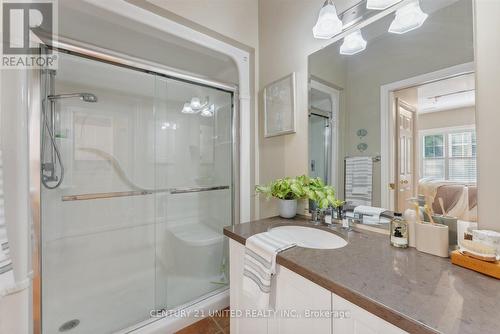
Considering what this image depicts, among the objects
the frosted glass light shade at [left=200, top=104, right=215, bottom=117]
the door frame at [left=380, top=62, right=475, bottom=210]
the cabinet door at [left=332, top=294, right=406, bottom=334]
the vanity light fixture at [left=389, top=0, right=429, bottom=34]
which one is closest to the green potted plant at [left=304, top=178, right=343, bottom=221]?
the door frame at [left=380, top=62, right=475, bottom=210]

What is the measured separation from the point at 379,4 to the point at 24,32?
1659 mm

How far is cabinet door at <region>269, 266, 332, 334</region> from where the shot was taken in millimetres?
701

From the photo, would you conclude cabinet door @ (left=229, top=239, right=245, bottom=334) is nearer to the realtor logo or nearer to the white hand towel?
the white hand towel

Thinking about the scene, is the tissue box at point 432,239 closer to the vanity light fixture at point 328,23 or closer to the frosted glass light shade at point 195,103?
the vanity light fixture at point 328,23

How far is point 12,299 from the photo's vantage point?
96cm

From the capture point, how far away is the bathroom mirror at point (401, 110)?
2.75 ft

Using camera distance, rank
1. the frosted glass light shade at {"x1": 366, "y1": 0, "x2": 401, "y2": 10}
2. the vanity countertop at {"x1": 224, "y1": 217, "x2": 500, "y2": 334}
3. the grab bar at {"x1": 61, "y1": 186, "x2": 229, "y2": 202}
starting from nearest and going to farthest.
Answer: the vanity countertop at {"x1": 224, "y1": 217, "x2": 500, "y2": 334} → the frosted glass light shade at {"x1": 366, "y1": 0, "x2": 401, "y2": 10} → the grab bar at {"x1": 61, "y1": 186, "x2": 229, "y2": 202}

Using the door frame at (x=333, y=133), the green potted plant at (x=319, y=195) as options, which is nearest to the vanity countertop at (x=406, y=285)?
the green potted plant at (x=319, y=195)

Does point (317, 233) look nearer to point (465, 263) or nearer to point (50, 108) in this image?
point (465, 263)

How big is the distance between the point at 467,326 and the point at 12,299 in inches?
63.1

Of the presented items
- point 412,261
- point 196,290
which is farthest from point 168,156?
point 412,261

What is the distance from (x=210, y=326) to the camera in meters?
1.51

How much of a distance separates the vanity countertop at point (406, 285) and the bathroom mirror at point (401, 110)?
280 millimetres

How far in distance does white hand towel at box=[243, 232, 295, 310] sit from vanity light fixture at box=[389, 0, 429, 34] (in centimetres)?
110
